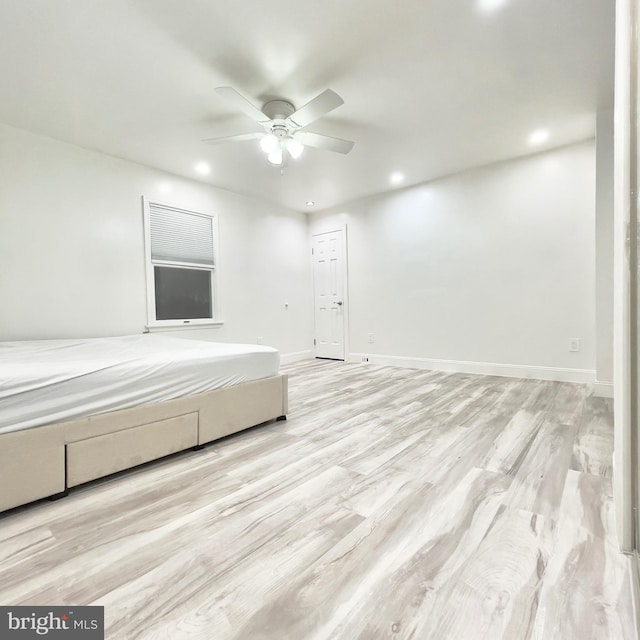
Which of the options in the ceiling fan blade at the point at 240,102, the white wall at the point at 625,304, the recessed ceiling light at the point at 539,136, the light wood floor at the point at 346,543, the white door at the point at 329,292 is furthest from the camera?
the white door at the point at 329,292

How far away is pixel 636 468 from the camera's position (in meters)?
1.09

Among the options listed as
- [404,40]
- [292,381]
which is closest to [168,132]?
[404,40]

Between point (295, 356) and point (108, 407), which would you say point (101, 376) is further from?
point (295, 356)

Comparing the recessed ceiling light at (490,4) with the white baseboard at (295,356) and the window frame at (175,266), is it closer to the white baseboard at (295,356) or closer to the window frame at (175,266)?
the window frame at (175,266)

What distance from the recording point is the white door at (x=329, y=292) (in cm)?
561

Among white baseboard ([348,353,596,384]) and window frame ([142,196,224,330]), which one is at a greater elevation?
window frame ([142,196,224,330])

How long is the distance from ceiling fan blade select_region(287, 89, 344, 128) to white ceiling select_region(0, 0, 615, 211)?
0.70ft

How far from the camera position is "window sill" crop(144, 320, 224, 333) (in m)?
3.94

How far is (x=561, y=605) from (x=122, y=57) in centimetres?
343

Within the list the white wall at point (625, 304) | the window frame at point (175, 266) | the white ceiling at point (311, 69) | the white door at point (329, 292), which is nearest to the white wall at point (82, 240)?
the window frame at point (175, 266)

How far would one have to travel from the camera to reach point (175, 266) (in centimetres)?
419

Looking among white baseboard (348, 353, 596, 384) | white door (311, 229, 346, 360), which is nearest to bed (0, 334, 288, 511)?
white baseboard (348, 353, 596, 384)

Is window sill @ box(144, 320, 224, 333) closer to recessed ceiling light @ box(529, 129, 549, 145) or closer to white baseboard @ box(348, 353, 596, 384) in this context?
white baseboard @ box(348, 353, 596, 384)

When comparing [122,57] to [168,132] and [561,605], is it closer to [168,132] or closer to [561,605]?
[168,132]
